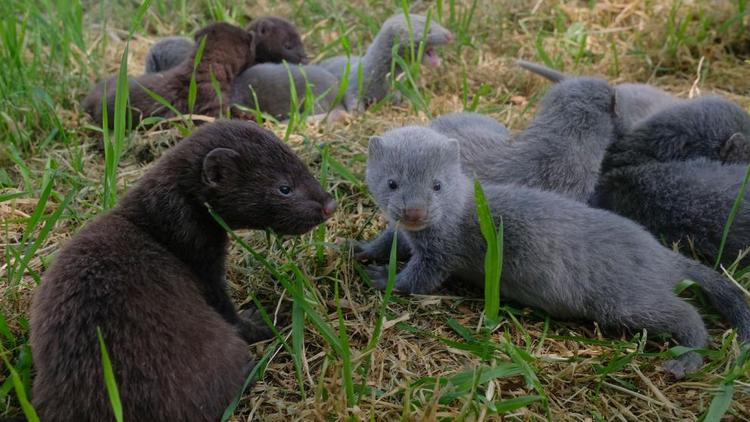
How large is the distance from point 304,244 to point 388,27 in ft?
11.3

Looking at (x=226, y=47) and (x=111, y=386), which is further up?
(x=226, y=47)

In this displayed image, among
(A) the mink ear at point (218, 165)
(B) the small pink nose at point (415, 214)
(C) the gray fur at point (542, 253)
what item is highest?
(A) the mink ear at point (218, 165)

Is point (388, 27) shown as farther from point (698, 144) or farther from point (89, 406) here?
point (89, 406)

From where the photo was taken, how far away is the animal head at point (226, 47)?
6.11 m

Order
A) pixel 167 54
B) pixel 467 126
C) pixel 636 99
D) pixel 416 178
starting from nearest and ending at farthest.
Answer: pixel 416 178, pixel 467 126, pixel 636 99, pixel 167 54

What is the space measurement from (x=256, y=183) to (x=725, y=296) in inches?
100

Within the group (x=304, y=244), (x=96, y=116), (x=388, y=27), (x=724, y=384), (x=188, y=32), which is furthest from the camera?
(x=188, y=32)

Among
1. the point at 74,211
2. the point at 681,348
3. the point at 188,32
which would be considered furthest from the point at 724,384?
the point at 188,32

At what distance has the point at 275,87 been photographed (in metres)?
6.30

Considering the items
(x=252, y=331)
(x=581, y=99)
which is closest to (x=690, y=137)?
(x=581, y=99)

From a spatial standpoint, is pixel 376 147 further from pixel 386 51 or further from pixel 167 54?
pixel 167 54

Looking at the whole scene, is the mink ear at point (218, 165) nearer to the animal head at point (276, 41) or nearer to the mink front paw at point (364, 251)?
the mink front paw at point (364, 251)

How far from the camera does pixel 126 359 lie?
8.61ft

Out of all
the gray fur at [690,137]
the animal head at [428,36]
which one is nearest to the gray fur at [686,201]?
the gray fur at [690,137]
